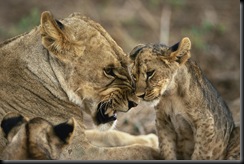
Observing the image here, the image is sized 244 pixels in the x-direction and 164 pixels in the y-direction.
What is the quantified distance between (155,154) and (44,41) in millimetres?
1392

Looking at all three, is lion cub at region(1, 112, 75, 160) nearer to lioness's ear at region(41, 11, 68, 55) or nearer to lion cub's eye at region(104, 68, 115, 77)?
lioness's ear at region(41, 11, 68, 55)

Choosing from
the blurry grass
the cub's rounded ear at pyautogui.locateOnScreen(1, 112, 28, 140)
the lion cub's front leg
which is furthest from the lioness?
the blurry grass

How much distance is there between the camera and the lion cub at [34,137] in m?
4.40

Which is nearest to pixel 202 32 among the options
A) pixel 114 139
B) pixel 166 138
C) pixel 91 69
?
pixel 114 139

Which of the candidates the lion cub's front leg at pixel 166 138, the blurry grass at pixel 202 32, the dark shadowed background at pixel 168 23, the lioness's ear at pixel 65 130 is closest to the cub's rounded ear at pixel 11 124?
the lioness's ear at pixel 65 130

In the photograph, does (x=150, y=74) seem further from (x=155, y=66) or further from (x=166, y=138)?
(x=166, y=138)

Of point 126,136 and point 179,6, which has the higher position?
point 179,6

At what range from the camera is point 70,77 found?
553 cm

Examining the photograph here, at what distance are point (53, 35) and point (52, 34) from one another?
0.03 ft

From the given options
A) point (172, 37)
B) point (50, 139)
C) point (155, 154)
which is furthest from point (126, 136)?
point (172, 37)

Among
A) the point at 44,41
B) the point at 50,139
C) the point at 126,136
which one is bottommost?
the point at 126,136

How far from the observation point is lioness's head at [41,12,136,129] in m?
5.52

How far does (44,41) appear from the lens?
5445 mm

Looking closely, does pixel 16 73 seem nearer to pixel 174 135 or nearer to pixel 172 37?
pixel 174 135
